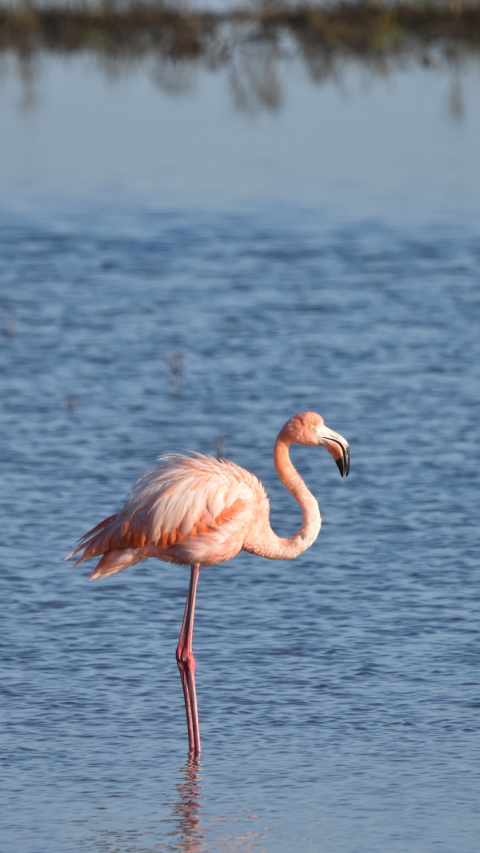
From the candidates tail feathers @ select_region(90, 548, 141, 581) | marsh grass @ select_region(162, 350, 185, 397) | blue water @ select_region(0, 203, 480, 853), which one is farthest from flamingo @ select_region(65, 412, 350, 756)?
marsh grass @ select_region(162, 350, 185, 397)

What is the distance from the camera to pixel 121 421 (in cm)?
1165

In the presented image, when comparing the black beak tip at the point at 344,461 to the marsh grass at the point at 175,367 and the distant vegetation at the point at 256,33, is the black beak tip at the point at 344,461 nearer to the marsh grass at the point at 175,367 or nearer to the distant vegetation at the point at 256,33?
the marsh grass at the point at 175,367

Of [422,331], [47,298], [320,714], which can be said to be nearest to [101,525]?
[320,714]

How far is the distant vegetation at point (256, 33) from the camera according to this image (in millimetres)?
31219

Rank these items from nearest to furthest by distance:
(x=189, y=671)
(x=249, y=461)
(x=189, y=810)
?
(x=189, y=810), (x=189, y=671), (x=249, y=461)

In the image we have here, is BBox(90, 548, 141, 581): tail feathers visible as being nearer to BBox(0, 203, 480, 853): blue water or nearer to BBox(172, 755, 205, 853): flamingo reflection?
BBox(0, 203, 480, 853): blue water

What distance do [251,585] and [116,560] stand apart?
1583mm

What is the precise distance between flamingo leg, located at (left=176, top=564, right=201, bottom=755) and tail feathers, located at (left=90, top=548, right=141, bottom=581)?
0.96 ft

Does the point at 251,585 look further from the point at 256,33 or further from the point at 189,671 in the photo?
the point at 256,33

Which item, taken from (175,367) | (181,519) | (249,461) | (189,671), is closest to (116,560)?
(181,519)

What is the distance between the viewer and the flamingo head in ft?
23.5

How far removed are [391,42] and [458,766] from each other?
27.0m

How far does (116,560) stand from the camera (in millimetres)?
7121

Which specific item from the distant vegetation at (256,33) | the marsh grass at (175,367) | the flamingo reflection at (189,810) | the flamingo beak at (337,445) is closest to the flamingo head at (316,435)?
the flamingo beak at (337,445)
